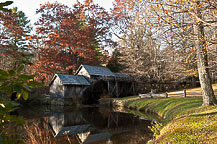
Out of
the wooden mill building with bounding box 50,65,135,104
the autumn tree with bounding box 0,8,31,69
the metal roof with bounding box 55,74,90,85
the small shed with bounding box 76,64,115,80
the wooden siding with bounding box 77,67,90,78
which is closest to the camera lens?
the autumn tree with bounding box 0,8,31,69

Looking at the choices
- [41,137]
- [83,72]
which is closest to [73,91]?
[83,72]

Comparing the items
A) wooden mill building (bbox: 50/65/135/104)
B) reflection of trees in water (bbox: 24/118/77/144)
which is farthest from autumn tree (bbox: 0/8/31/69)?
wooden mill building (bbox: 50/65/135/104)

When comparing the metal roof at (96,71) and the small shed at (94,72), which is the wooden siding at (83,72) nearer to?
the small shed at (94,72)

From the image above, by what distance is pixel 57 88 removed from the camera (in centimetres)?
2591

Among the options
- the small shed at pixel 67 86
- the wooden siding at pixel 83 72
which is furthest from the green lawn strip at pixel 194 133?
the wooden siding at pixel 83 72

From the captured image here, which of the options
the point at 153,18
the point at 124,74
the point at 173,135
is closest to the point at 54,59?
the point at 124,74

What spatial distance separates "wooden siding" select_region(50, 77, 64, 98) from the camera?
25.2m

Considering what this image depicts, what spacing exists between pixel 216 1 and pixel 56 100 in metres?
23.3

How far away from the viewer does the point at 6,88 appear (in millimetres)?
1572

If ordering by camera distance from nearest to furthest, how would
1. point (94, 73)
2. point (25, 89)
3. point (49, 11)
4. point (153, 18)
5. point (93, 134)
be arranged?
point (25, 89) < point (153, 18) < point (93, 134) < point (94, 73) < point (49, 11)

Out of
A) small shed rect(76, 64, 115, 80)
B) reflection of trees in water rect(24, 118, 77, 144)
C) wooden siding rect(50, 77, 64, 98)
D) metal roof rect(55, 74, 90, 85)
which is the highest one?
small shed rect(76, 64, 115, 80)

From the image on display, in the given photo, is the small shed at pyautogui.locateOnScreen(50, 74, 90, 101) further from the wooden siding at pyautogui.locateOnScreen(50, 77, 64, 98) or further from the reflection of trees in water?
the reflection of trees in water

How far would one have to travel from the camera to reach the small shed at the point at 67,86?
24.9 m

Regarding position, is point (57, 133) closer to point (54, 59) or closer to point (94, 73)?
point (94, 73)
